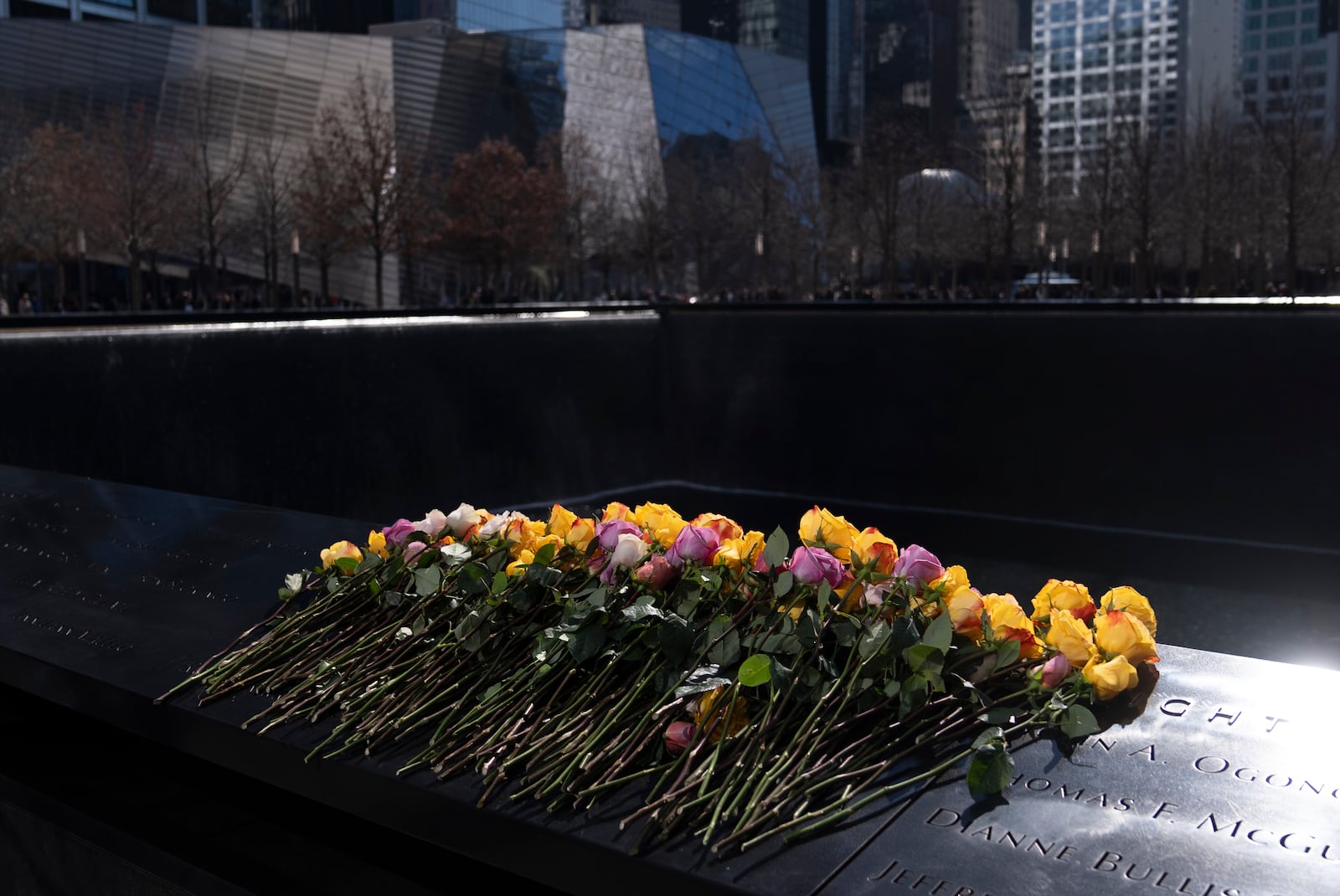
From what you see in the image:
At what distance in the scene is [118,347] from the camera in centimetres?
854

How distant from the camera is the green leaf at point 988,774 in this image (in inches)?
68.2

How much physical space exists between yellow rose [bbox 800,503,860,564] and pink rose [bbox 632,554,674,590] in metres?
0.24

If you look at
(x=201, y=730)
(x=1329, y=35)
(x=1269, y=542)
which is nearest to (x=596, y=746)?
(x=201, y=730)

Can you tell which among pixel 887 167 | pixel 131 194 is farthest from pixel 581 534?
pixel 887 167

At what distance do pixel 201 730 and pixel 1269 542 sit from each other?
859 cm

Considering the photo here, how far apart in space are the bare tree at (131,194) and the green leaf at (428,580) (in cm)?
3540

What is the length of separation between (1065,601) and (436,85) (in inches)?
2082

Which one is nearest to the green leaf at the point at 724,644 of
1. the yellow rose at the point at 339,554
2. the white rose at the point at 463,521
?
the white rose at the point at 463,521

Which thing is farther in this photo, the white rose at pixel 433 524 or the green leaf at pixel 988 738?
the white rose at pixel 433 524

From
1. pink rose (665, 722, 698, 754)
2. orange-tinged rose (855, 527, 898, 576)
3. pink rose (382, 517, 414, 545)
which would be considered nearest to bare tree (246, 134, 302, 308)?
pink rose (382, 517, 414, 545)

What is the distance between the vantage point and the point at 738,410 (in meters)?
12.2

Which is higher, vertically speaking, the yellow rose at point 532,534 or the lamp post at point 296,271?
the lamp post at point 296,271

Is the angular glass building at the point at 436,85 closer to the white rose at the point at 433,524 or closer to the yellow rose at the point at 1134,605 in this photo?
the white rose at the point at 433,524

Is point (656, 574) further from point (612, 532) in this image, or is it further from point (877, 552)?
point (877, 552)
